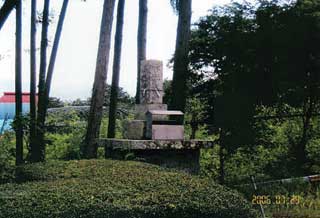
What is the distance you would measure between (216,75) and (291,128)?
1892mm

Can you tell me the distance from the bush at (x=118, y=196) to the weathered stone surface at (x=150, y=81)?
2.78 meters

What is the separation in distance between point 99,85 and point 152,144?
3.04m

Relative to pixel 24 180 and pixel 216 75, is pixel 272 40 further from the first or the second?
pixel 24 180

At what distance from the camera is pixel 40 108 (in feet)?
42.5

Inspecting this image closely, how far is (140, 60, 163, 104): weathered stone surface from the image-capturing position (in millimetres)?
9531

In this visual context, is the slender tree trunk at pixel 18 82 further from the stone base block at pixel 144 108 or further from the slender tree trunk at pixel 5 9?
the slender tree trunk at pixel 5 9

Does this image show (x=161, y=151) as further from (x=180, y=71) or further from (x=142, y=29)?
(x=142, y=29)

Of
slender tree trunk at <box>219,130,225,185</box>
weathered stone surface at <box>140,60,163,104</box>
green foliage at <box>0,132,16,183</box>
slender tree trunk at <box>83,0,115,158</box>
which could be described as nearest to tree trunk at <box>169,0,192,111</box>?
slender tree trunk at <box>219,130,225,185</box>

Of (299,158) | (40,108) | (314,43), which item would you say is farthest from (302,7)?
(40,108)

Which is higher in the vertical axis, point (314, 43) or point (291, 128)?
point (314, 43)

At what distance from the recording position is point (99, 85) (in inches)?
456

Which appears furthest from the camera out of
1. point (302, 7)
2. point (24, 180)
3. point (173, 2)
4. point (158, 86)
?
point (173, 2)
